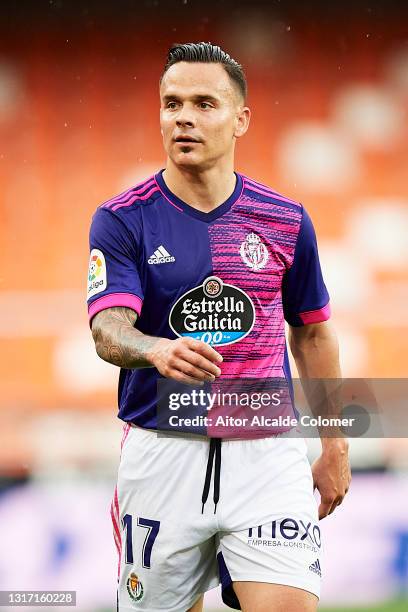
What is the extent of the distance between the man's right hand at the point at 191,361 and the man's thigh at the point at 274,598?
68cm

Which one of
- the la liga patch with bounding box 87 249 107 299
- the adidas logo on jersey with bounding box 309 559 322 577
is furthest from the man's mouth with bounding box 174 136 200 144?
the adidas logo on jersey with bounding box 309 559 322 577

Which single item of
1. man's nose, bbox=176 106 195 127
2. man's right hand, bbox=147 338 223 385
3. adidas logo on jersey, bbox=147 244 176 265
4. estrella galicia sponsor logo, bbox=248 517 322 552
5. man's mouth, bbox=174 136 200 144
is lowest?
estrella galicia sponsor logo, bbox=248 517 322 552

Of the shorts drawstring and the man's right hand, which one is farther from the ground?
the man's right hand

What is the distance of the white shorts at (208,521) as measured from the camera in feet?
8.70

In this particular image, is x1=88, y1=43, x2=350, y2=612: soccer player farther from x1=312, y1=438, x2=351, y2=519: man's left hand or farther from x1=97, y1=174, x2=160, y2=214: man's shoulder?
x1=312, y1=438, x2=351, y2=519: man's left hand

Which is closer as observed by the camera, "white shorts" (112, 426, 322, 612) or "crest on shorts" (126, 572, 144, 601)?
"white shorts" (112, 426, 322, 612)

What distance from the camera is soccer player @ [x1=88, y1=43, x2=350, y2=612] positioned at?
8.72 ft

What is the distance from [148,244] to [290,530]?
0.80m

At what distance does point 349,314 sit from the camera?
643cm

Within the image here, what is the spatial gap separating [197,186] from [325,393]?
0.70 m

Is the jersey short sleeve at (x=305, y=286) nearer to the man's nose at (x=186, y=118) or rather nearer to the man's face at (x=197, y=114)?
the man's face at (x=197, y=114)

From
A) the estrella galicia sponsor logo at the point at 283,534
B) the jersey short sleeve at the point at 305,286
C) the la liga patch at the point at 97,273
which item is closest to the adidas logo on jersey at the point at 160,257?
the la liga patch at the point at 97,273

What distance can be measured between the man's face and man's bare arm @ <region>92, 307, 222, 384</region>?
49 centimetres

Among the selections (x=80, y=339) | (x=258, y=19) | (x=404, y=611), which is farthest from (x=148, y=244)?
(x=258, y=19)
